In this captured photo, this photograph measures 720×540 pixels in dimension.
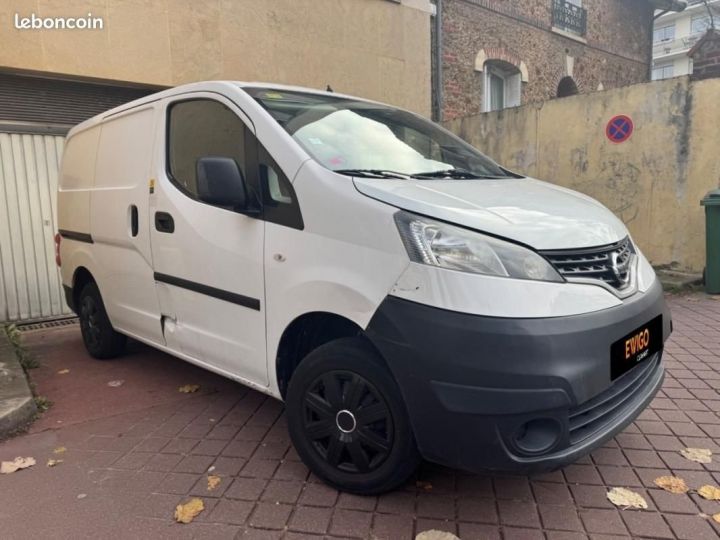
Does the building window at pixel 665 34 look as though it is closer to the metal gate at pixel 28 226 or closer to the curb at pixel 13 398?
the metal gate at pixel 28 226

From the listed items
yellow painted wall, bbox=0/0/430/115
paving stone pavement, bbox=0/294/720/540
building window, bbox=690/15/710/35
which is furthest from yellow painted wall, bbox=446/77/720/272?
building window, bbox=690/15/710/35

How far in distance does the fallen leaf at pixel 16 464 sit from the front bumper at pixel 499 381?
2.14 m

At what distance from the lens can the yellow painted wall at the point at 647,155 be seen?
22.0 ft

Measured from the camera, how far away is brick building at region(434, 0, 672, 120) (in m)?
10.1

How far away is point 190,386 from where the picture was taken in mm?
A: 4043

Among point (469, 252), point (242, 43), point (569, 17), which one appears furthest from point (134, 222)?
point (569, 17)

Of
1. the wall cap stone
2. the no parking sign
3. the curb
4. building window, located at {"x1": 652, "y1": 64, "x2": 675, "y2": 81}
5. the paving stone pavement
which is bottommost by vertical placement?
the paving stone pavement

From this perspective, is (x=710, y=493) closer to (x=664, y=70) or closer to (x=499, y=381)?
(x=499, y=381)

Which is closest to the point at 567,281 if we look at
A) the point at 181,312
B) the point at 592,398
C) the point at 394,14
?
the point at 592,398

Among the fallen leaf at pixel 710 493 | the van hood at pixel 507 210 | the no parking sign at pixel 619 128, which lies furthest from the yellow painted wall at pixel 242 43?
the fallen leaf at pixel 710 493

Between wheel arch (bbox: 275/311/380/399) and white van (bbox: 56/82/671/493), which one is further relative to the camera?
wheel arch (bbox: 275/311/380/399)

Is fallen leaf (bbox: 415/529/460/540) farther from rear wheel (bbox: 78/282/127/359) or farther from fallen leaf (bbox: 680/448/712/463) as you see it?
rear wheel (bbox: 78/282/127/359)

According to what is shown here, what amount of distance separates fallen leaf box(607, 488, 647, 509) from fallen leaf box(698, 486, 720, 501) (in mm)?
284

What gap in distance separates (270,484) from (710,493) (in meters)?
2.03
